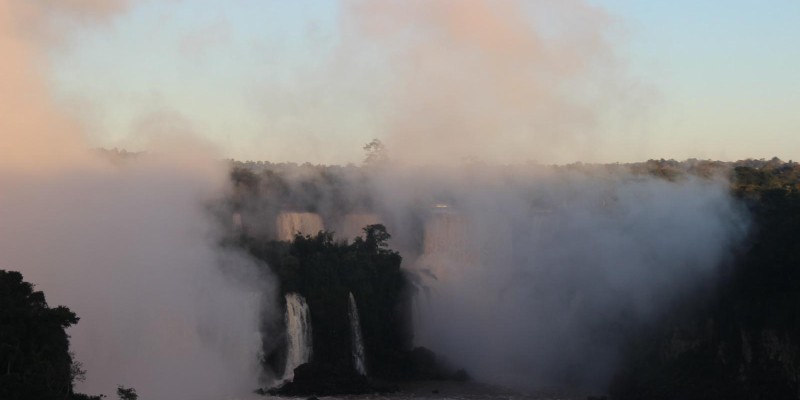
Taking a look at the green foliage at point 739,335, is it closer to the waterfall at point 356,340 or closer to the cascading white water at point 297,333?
the waterfall at point 356,340

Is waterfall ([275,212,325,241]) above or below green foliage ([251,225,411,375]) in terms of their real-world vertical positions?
above

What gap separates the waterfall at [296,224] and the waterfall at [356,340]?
23.2 ft

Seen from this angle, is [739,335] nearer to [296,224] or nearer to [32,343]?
[296,224]

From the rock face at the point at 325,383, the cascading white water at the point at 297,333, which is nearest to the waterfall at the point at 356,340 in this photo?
the cascading white water at the point at 297,333

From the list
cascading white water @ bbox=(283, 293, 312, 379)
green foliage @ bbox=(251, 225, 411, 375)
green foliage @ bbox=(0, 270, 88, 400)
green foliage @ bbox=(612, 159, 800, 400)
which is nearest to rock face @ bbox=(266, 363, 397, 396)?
green foliage @ bbox=(251, 225, 411, 375)

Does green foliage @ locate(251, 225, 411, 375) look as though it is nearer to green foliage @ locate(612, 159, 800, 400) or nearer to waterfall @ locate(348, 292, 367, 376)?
waterfall @ locate(348, 292, 367, 376)

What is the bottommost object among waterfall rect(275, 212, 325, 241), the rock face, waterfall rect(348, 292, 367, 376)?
the rock face

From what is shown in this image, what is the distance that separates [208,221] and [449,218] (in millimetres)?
11926

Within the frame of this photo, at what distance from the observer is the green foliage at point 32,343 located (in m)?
35.3

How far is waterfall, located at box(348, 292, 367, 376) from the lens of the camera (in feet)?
189

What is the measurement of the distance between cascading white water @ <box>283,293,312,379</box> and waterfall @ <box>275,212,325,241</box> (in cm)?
812

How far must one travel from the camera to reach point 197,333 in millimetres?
55812

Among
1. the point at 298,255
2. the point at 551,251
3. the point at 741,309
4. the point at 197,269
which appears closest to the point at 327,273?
the point at 298,255

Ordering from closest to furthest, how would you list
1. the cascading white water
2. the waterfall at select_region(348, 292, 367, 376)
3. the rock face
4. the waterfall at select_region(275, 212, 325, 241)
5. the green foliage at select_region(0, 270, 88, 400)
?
the green foliage at select_region(0, 270, 88, 400) < the rock face < the cascading white water < the waterfall at select_region(348, 292, 367, 376) < the waterfall at select_region(275, 212, 325, 241)
